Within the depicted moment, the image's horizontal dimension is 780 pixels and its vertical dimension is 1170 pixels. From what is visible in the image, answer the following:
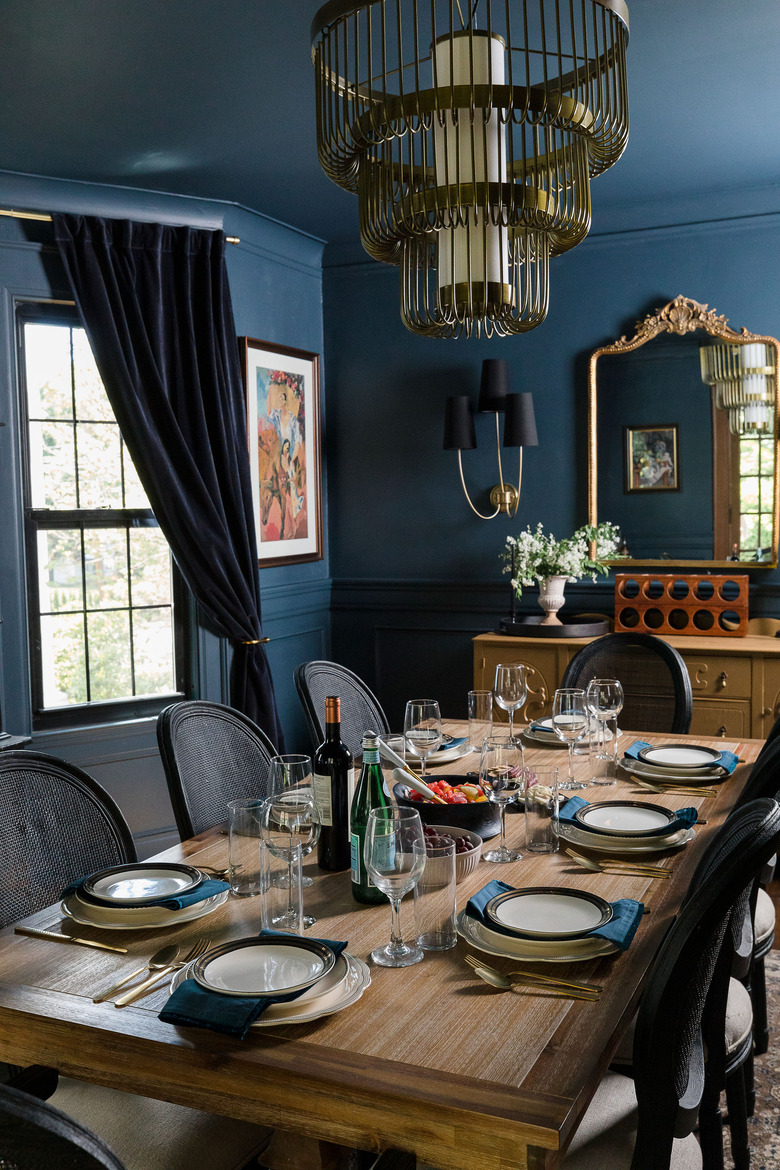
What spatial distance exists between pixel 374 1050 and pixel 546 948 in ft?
1.14

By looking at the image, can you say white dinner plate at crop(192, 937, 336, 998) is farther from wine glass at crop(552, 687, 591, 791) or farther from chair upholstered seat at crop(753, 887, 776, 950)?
chair upholstered seat at crop(753, 887, 776, 950)

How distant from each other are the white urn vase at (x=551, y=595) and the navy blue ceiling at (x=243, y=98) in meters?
1.69

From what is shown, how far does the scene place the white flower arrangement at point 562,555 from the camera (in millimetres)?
4383

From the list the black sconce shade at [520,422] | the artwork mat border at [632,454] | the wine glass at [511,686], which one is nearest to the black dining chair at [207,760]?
the wine glass at [511,686]

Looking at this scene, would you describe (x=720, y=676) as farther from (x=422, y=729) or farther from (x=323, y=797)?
(x=323, y=797)

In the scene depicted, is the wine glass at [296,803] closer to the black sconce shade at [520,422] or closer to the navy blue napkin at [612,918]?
the navy blue napkin at [612,918]

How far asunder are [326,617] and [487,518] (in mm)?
1029

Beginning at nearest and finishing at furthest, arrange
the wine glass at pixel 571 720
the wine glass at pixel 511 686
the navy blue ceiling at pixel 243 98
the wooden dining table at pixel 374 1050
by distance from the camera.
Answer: the wooden dining table at pixel 374 1050 → the wine glass at pixel 571 720 → the wine glass at pixel 511 686 → the navy blue ceiling at pixel 243 98

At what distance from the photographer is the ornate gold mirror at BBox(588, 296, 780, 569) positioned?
4.26 meters

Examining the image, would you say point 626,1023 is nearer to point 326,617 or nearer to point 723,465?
point 723,465

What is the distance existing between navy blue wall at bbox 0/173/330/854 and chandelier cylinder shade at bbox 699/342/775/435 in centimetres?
203

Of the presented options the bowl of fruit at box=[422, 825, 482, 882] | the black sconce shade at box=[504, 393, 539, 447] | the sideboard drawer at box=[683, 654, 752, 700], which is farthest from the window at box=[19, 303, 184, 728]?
the bowl of fruit at box=[422, 825, 482, 882]

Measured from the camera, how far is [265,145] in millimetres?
3613

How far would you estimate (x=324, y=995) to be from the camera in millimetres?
1315
